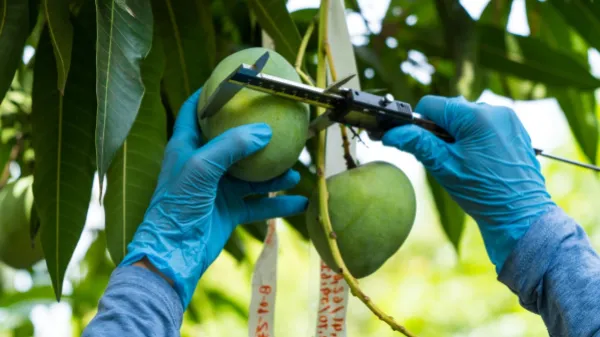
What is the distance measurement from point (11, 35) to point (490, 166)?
0.73 meters

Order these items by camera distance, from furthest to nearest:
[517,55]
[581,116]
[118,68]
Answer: [581,116] → [517,55] → [118,68]

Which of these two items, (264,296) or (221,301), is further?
(221,301)

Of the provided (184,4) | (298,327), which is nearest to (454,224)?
(184,4)

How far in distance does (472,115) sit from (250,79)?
390 millimetres

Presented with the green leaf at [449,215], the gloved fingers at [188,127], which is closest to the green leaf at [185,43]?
the gloved fingers at [188,127]

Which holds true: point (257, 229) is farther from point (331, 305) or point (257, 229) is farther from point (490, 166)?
point (490, 166)

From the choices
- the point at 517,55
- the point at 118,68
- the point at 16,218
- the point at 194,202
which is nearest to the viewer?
the point at 118,68

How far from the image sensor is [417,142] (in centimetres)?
116

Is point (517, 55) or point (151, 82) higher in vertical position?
point (151, 82)

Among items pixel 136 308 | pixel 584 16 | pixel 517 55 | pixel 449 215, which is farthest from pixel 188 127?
pixel 584 16

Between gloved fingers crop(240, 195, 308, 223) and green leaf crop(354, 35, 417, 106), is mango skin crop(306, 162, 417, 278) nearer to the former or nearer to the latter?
gloved fingers crop(240, 195, 308, 223)

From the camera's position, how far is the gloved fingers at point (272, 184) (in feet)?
3.85

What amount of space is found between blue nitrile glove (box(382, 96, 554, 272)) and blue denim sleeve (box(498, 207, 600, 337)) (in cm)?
3

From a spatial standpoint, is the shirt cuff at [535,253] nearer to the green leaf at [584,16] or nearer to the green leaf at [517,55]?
the green leaf at [517,55]
